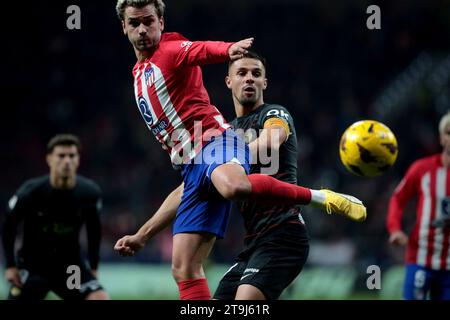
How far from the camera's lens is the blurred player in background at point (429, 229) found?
6.61m

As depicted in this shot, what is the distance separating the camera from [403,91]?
15.5 m

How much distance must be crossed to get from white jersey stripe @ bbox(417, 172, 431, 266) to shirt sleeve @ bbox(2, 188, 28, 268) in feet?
12.1

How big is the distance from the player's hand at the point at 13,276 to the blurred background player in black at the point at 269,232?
2.47 m

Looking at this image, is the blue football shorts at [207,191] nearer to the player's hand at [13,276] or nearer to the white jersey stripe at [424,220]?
the player's hand at [13,276]

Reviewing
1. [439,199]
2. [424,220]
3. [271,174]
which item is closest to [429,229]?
[424,220]

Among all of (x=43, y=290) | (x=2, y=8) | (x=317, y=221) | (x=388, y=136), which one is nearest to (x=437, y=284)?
(x=388, y=136)

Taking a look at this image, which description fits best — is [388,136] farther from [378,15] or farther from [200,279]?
[378,15]

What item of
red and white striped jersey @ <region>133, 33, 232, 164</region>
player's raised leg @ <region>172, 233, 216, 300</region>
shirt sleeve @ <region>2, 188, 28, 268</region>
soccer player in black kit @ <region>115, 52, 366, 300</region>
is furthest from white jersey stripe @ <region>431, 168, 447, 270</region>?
shirt sleeve @ <region>2, 188, 28, 268</region>

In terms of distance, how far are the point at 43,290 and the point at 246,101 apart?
278cm

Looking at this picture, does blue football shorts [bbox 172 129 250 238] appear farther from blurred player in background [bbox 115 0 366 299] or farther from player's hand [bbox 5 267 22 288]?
player's hand [bbox 5 267 22 288]

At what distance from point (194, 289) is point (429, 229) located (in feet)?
10.5

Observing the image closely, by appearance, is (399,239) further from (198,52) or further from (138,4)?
(138,4)

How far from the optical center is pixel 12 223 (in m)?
6.51

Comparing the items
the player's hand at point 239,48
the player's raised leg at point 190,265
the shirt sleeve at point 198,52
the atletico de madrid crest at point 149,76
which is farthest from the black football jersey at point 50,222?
the player's hand at point 239,48
